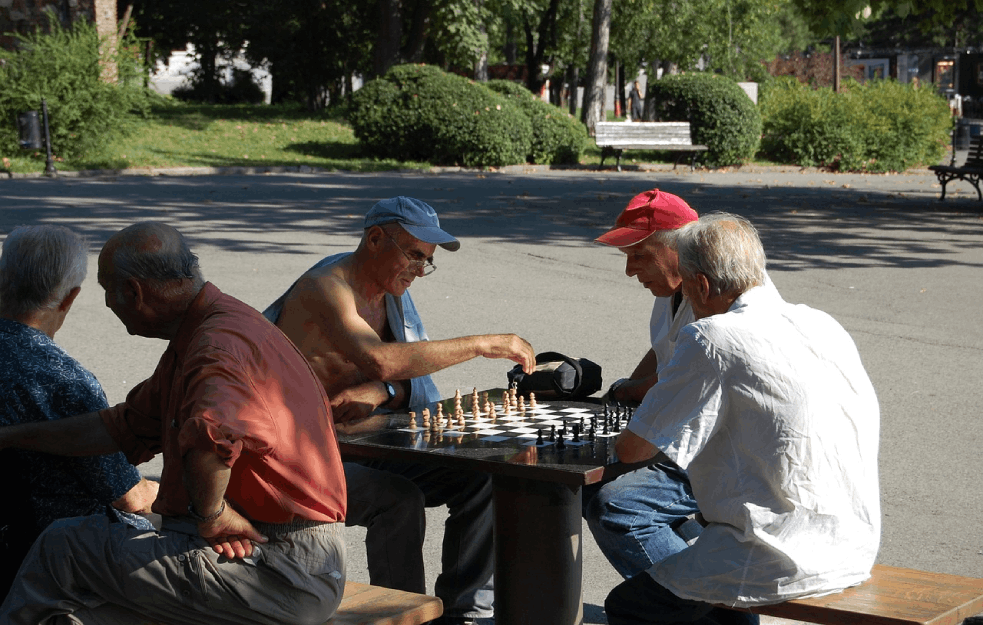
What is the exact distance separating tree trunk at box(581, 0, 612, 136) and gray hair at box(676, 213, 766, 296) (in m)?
30.8

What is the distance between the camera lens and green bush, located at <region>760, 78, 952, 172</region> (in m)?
28.1

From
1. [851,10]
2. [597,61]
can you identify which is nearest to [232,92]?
[597,61]

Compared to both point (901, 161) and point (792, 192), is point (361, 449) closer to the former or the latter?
point (792, 192)

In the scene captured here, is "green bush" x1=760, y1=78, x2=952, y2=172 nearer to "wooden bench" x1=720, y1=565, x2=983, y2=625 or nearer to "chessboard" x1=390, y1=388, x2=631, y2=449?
"chessboard" x1=390, y1=388, x2=631, y2=449

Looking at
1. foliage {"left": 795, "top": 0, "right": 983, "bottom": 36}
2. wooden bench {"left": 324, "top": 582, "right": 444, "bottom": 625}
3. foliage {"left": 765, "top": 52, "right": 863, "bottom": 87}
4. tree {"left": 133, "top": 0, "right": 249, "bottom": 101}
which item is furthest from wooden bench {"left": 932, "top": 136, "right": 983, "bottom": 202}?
foliage {"left": 765, "top": 52, "right": 863, "bottom": 87}

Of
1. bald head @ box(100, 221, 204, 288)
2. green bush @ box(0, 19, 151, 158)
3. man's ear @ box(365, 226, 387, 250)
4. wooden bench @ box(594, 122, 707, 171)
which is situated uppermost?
green bush @ box(0, 19, 151, 158)

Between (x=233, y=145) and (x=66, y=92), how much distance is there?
546 cm

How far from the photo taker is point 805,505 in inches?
120

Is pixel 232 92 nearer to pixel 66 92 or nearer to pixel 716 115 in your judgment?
pixel 66 92

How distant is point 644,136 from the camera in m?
27.4

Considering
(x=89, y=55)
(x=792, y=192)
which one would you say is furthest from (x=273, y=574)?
(x=89, y=55)

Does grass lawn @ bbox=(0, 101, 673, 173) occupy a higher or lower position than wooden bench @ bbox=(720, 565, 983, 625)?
higher

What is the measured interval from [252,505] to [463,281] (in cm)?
892

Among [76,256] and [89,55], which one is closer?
[76,256]
